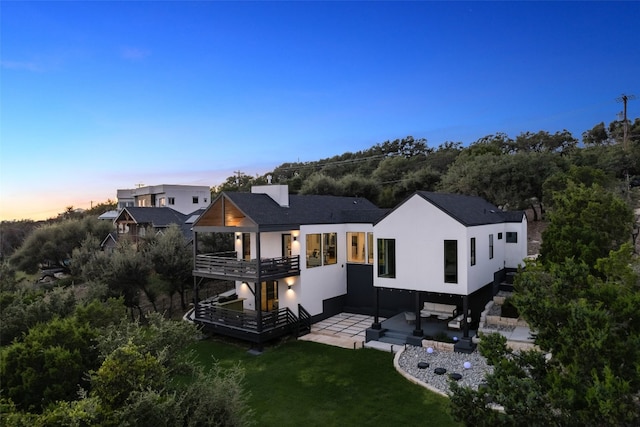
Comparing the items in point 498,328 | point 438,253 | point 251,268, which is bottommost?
point 498,328

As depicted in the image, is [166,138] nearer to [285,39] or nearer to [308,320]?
[285,39]

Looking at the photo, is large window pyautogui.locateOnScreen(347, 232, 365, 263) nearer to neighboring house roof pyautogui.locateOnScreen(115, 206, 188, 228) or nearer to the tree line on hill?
the tree line on hill

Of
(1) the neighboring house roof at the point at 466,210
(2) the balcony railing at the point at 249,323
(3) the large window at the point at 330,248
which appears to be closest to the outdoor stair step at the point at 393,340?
(2) the balcony railing at the point at 249,323

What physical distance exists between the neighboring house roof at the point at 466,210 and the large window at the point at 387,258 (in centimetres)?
165

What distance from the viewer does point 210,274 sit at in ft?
61.2

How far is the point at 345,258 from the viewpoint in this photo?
20.5m

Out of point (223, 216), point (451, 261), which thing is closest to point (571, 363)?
point (451, 261)

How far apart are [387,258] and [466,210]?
4241mm

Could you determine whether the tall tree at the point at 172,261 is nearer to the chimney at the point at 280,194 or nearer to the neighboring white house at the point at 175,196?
the chimney at the point at 280,194

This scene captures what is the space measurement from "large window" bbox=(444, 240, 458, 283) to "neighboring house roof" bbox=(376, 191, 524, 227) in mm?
982

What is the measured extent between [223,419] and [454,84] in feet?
73.1

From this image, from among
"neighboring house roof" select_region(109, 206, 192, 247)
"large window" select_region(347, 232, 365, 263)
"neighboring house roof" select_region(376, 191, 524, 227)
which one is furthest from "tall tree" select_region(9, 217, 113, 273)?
"neighboring house roof" select_region(376, 191, 524, 227)

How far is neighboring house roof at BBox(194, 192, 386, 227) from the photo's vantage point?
17562 mm

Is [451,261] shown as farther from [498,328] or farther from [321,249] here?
[321,249]
